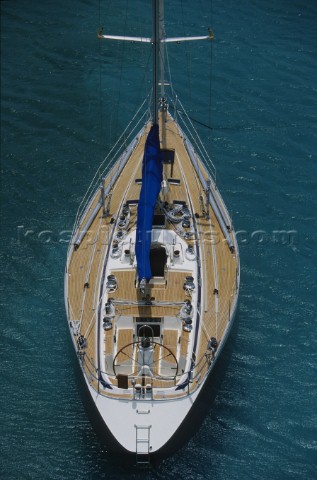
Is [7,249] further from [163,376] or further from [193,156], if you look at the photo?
[163,376]

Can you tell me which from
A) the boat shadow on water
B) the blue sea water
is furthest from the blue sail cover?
the blue sea water

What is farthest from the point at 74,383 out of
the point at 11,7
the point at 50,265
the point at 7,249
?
the point at 11,7

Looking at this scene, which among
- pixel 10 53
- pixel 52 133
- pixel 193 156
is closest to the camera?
pixel 193 156

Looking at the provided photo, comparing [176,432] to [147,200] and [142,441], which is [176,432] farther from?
[147,200]

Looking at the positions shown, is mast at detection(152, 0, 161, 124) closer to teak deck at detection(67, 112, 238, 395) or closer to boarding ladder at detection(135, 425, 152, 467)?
teak deck at detection(67, 112, 238, 395)

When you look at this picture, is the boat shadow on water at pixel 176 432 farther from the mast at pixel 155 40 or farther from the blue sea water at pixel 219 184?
the mast at pixel 155 40

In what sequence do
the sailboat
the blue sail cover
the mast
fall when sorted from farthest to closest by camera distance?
1. the mast
2. the blue sail cover
3. the sailboat

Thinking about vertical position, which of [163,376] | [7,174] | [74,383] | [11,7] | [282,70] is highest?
[11,7]
